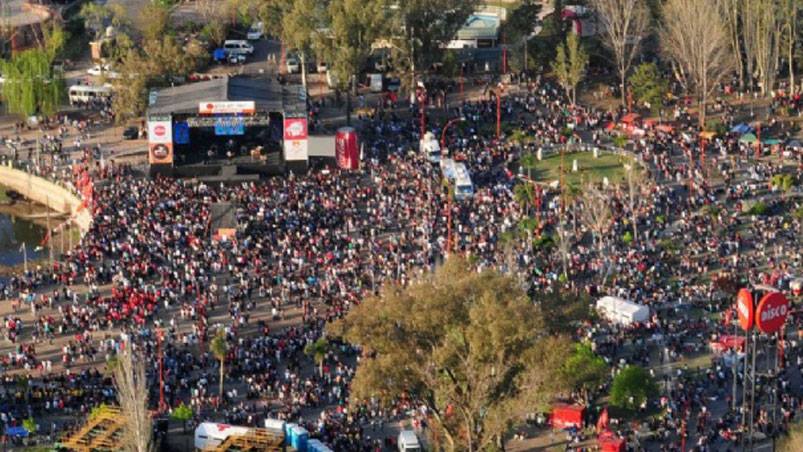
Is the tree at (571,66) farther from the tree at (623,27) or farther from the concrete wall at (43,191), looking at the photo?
the concrete wall at (43,191)

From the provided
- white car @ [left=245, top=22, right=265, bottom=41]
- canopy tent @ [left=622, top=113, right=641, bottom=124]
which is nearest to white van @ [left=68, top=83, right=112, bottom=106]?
white car @ [left=245, top=22, right=265, bottom=41]

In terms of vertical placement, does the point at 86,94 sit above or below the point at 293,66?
below

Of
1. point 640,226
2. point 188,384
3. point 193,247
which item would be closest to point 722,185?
point 640,226

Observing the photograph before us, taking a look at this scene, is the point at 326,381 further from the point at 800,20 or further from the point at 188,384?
the point at 800,20

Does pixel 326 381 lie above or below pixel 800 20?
below

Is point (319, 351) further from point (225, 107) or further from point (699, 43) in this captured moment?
point (699, 43)

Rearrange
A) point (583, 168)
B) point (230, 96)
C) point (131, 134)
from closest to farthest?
point (583, 168) < point (230, 96) < point (131, 134)

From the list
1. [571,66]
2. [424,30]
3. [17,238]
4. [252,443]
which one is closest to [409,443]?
[252,443]

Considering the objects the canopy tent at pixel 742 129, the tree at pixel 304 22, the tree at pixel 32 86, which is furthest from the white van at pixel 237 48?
the canopy tent at pixel 742 129
